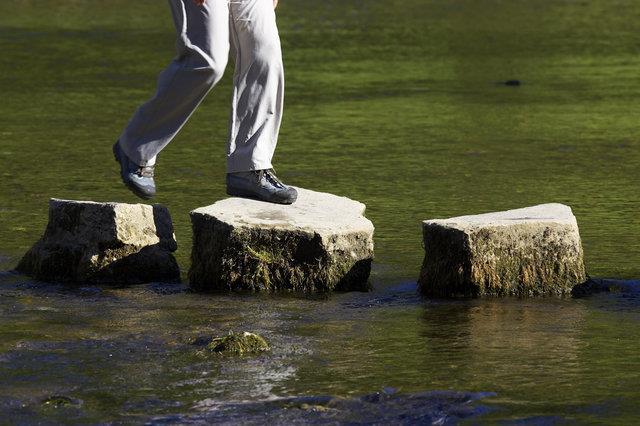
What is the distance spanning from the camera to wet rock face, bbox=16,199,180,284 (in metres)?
6.79

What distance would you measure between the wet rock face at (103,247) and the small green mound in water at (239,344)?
1428 millimetres

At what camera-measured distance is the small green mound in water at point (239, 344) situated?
5.39 m

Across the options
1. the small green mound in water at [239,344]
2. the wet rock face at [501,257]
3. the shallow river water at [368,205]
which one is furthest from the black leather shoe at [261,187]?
the small green mound in water at [239,344]

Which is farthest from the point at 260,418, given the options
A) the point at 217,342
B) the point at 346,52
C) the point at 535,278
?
the point at 346,52

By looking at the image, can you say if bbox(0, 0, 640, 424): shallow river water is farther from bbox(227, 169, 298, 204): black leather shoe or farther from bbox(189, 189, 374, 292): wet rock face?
bbox(227, 169, 298, 204): black leather shoe

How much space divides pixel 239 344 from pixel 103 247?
1.55m

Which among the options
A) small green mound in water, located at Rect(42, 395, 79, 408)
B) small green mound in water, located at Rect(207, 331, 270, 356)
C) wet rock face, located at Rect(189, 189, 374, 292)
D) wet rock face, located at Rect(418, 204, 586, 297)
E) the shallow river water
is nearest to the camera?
small green mound in water, located at Rect(42, 395, 79, 408)

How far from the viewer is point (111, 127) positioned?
1187cm

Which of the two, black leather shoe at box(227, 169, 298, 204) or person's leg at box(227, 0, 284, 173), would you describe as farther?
black leather shoe at box(227, 169, 298, 204)

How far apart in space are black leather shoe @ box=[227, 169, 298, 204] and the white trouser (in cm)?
5

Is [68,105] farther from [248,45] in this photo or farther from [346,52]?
[248,45]

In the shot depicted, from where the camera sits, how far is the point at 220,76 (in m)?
6.71

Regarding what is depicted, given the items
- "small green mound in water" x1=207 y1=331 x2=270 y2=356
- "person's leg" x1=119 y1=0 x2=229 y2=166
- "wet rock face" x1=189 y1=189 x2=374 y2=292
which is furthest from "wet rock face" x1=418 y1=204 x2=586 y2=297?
"small green mound in water" x1=207 y1=331 x2=270 y2=356

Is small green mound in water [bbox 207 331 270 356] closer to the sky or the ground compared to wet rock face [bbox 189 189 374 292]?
closer to the ground
